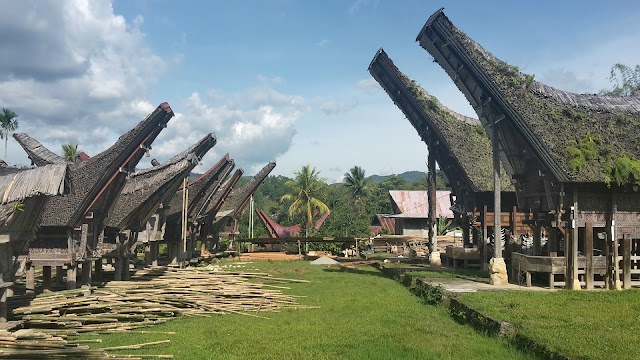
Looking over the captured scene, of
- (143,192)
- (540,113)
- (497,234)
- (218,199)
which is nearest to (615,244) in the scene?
(497,234)

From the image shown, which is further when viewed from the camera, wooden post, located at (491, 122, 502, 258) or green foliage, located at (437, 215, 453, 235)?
green foliage, located at (437, 215, 453, 235)

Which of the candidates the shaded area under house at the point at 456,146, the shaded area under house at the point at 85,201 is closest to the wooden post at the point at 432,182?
the shaded area under house at the point at 456,146

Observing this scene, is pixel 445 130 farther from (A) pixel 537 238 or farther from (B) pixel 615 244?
(B) pixel 615 244

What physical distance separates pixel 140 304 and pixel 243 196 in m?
25.1

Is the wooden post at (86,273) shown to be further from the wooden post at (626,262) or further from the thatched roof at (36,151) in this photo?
the wooden post at (626,262)

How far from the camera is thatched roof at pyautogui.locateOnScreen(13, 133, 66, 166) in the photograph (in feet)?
49.0

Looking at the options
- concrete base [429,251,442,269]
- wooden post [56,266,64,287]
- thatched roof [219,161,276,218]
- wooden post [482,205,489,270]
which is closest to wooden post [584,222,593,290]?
wooden post [482,205,489,270]

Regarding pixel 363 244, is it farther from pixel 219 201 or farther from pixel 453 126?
pixel 453 126

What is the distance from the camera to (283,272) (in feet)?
80.3

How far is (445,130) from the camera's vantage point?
25.6 meters

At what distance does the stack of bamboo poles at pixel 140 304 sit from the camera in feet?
36.9

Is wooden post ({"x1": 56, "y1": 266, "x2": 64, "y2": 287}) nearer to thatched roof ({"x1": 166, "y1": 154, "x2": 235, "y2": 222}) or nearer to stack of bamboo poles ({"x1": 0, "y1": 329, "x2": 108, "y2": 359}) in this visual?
stack of bamboo poles ({"x1": 0, "y1": 329, "x2": 108, "y2": 359})

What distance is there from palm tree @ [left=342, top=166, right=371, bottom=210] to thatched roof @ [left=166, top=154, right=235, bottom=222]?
33.9 meters

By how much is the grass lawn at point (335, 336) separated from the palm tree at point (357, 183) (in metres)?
47.9
